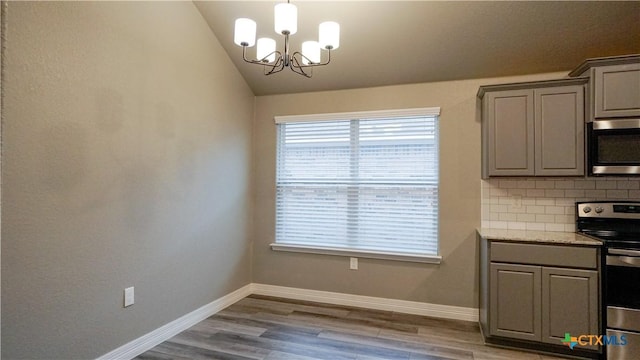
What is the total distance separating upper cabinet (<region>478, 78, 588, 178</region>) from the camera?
273cm

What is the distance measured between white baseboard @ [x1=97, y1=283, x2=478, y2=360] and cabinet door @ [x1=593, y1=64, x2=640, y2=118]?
1.98 metres

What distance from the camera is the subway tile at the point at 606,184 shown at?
289cm

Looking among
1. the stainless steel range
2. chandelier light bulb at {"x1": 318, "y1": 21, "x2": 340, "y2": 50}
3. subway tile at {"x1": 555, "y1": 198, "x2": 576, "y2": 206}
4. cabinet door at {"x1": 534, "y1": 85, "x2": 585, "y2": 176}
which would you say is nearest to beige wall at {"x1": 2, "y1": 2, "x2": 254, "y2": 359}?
chandelier light bulb at {"x1": 318, "y1": 21, "x2": 340, "y2": 50}

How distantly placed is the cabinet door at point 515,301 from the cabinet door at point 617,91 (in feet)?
4.21

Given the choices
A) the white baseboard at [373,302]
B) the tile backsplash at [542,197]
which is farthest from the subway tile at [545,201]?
the white baseboard at [373,302]

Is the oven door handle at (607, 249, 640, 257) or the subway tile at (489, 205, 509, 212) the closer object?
the oven door handle at (607, 249, 640, 257)

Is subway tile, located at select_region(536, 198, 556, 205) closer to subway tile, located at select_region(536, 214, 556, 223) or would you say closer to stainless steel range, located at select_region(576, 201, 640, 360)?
subway tile, located at select_region(536, 214, 556, 223)

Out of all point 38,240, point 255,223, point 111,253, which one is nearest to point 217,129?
point 255,223

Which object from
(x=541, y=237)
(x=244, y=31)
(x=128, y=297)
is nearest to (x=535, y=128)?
(x=541, y=237)

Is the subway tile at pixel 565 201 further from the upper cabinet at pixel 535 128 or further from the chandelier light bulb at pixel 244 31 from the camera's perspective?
the chandelier light bulb at pixel 244 31

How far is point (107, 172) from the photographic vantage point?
2.34 m

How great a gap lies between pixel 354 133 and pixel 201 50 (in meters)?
1.68

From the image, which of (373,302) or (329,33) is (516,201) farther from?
(329,33)

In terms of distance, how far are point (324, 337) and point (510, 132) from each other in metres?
2.29
